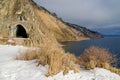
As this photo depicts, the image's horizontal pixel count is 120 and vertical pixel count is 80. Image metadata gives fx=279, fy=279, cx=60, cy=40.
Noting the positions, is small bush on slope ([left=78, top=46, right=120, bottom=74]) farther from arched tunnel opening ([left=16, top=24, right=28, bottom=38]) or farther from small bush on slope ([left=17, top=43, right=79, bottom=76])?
arched tunnel opening ([left=16, top=24, right=28, bottom=38])

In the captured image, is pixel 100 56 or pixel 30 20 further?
pixel 30 20

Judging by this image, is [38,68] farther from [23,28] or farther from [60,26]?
[60,26]

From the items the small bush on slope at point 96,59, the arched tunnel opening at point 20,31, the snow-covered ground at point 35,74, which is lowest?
the snow-covered ground at point 35,74

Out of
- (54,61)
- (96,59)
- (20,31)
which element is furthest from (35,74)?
(20,31)

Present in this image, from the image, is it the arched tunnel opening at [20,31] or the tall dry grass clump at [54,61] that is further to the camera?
the arched tunnel opening at [20,31]

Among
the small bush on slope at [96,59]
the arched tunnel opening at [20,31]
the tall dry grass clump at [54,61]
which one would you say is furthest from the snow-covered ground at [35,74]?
the arched tunnel opening at [20,31]

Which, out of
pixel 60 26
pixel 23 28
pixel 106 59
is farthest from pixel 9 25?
pixel 60 26

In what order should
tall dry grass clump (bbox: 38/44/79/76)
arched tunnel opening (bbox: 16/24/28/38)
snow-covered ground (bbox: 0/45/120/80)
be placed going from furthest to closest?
1. arched tunnel opening (bbox: 16/24/28/38)
2. tall dry grass clump (bbox: 38/44/79/76)
3. snow-covered ground (bbox: 0/45/120/80)

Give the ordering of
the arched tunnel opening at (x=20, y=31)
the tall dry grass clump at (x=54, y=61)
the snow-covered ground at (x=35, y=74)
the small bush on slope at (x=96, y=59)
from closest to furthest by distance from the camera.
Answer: the snow-covered ground at (x=35, y=74) < the tall dry grass clump at (x=54, y=61) < the small bush on slope at (x=96, y=59) < the arched tunnel opening at (x=20, y=31)

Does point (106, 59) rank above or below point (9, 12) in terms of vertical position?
below

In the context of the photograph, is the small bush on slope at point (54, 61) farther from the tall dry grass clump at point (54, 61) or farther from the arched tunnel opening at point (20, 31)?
the arched tunnel opening at point (20, 31)

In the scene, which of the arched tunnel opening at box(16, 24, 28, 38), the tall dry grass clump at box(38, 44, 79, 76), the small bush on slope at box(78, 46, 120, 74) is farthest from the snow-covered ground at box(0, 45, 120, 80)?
the arched tunnel opening at box(16, 24, 28, 38)

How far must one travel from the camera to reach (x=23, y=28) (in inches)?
2248

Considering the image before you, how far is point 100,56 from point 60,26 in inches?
6140
